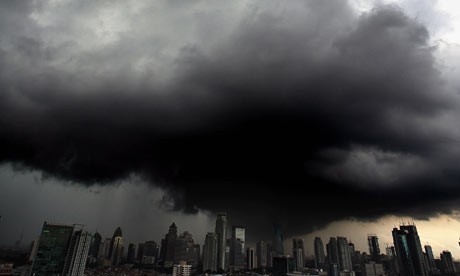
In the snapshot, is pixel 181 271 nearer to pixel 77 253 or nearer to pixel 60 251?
pixel 77 253

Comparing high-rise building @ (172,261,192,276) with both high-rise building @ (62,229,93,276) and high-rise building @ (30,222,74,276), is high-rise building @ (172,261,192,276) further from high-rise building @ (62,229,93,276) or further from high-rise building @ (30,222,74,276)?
high-rise building @ (30,222,74,276)

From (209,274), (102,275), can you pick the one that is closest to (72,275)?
(102,275)

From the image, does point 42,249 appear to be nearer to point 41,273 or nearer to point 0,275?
point 41,273

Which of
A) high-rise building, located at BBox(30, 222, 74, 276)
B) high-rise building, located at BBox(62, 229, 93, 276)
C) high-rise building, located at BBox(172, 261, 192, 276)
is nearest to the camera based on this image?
high-rise building, located at BBox(30, 222, 74, 276)

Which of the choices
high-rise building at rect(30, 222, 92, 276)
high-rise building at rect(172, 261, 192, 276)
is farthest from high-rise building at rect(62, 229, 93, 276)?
high-rise building at rect(172, 261, 192, 276)

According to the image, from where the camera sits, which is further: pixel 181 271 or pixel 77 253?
pixel 181 271

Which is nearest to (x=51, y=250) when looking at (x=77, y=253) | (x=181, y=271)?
(x=77, y=253)
